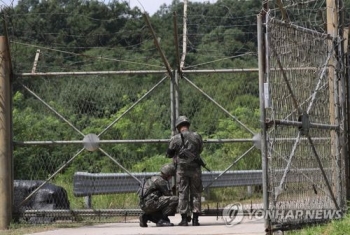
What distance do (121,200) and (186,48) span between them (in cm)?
278

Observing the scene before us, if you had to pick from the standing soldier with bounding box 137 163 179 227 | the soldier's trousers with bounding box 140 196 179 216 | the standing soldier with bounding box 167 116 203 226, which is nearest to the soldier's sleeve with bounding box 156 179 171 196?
the standing soldier with bounding box 137 163 179 227

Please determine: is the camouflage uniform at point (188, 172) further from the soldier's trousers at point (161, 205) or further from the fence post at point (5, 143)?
the fence post at point (5, 143)

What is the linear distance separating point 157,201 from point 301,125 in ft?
12.3

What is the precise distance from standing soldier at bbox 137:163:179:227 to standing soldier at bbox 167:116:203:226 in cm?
21

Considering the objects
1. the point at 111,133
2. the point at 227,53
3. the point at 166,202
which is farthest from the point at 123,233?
the point at 227,53

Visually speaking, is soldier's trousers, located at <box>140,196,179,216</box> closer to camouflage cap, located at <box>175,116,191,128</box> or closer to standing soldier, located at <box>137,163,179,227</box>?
standing soldier, located at <box>137,163,179,227</box>

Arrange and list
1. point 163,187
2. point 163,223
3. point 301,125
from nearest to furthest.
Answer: point 301,125
point 163,223
point 163,187

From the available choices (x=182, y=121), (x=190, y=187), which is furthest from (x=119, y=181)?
(x=182, y=121)

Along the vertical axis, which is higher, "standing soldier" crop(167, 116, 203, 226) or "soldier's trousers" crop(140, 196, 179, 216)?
"standing soldier" crop(167, 116, 203, 226)

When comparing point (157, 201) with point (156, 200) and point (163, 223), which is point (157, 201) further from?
point (163, 223)

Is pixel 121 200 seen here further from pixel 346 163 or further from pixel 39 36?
pixel 346 163

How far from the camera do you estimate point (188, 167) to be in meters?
13.3

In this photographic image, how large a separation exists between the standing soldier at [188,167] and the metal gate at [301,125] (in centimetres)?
250

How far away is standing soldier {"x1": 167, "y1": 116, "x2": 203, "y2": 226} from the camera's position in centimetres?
1324
